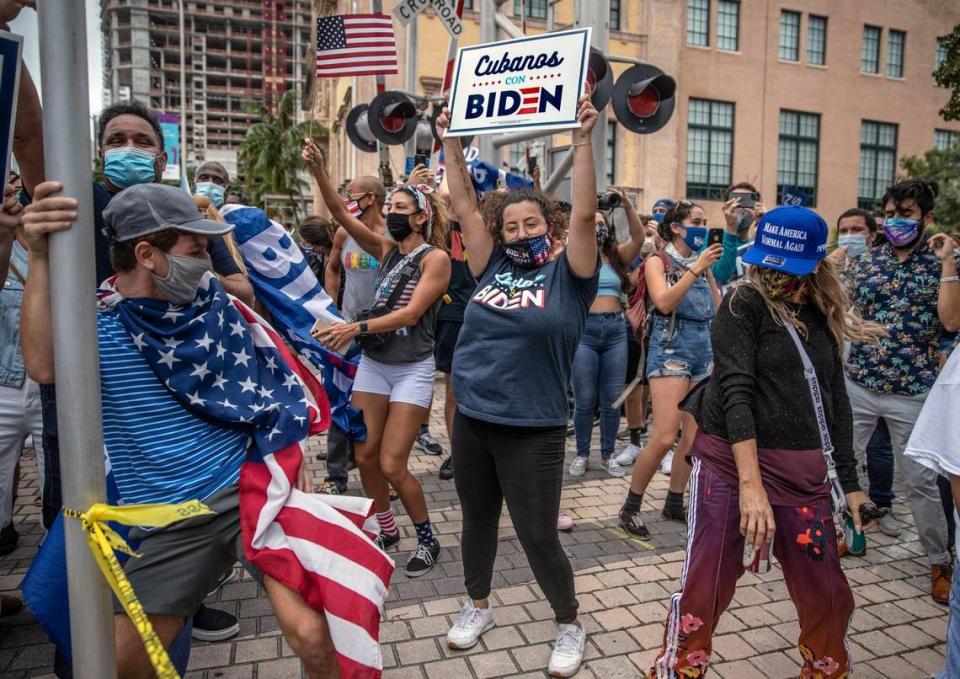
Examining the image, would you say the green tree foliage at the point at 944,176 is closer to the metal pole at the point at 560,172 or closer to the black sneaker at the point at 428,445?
the metal pole at the point at 560,172

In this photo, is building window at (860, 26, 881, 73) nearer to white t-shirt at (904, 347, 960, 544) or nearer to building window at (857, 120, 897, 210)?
building window at (857, 120, 897, 210)

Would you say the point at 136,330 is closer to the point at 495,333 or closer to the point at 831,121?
the point at 495,333

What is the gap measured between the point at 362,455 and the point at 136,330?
200 cm

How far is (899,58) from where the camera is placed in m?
31.5

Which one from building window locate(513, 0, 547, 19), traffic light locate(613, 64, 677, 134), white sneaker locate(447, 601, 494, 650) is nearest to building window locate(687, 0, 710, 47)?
building window locate(513, 0, 547, 19)

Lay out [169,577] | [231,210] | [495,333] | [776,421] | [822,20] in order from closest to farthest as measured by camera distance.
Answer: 1. [169,577]
2. [776,421]
3. [495,333]
4. [231,210]
5. [822,20]

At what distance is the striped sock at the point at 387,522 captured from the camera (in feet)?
14.1

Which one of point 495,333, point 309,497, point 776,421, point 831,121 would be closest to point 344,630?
point 309,497

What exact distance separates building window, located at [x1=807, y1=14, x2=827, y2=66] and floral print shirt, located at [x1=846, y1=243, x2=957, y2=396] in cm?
3002

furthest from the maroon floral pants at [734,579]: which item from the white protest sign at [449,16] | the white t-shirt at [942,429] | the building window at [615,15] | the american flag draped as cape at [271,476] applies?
the building window at [615,15]

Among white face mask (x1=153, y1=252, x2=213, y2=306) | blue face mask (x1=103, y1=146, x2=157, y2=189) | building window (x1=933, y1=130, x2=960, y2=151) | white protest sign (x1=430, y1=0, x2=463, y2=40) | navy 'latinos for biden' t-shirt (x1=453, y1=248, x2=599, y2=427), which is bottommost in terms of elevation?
navy 'latinos for biden' t-shirt (x1=453, y1=248, x2=599, y2=427)

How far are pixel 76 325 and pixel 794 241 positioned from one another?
2329 mm

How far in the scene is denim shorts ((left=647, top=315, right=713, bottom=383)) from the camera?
4.82m

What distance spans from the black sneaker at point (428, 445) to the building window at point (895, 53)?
33228 mm
